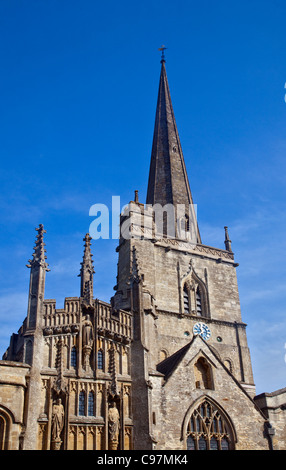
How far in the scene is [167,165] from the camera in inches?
1633

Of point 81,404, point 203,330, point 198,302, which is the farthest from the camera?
point 198,302

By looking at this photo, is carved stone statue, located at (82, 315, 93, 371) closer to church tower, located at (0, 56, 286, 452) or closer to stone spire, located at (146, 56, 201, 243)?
church tower, located at (0, 56, 286, 452)

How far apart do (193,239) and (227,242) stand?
285 centimetres

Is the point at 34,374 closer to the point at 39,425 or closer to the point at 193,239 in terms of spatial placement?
the point at 39,425

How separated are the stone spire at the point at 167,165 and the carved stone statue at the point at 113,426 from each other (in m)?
19.6

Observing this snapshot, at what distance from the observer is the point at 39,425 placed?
787 inches

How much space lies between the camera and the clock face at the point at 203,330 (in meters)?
32.8

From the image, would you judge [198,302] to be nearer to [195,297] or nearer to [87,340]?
[195,297]

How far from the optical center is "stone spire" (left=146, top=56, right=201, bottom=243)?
39.6 meters

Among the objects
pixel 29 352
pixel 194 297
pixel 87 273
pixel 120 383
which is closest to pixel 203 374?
pixel 120 383

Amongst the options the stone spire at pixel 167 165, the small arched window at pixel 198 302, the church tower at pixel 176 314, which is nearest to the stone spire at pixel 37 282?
the church tower at pixel 176 314

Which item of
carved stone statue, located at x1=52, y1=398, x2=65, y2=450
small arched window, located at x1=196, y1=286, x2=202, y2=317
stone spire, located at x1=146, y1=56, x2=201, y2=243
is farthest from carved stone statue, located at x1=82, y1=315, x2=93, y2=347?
stone spire, located at x1=146, y1=56, x2=201, y2=243

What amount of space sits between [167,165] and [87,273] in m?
19.1

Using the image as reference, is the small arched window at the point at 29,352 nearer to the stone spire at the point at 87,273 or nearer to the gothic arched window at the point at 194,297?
the stone spire at the point at 87,273
